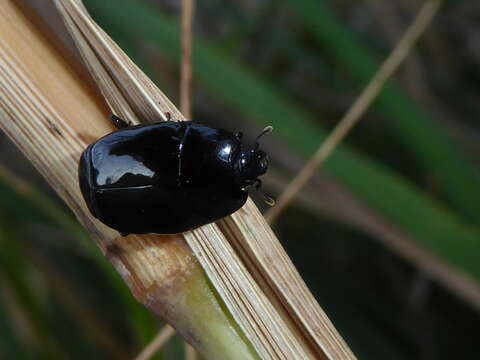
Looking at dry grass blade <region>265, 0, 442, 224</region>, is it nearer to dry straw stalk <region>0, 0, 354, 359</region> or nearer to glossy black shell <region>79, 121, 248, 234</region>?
glossy black shell <region>79, 121, 248, 234</region>

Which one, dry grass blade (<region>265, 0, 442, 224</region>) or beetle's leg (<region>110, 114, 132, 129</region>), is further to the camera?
dry grass blade (<region>265, 0, 442, 224</region>)

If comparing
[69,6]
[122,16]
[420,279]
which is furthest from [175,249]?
[420,279]

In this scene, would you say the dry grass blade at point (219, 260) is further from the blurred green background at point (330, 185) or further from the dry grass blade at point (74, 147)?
the blurred green background at point (330, 185)

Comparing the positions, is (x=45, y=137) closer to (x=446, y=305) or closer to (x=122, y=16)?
(x=122, y=16)

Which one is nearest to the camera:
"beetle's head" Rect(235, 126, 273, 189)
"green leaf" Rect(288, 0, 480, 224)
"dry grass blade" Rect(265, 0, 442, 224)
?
"beetle's head" Rect(235, 126, 273, 189)

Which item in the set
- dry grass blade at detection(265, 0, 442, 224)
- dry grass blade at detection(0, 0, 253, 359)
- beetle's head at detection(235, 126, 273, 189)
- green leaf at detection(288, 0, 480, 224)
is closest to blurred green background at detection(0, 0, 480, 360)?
green leaf at detection(288, 0, 480, 224)

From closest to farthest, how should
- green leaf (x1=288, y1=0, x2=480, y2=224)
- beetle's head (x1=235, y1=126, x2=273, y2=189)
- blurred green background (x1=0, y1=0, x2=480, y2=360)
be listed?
beetle's head (x1=235, y1=126, x2=273, y2=189) → blurred green background (x1=0, y1=0, x2=480, y2=360) → green leaf (x1=288, y1=0, x2=480, y2=224)

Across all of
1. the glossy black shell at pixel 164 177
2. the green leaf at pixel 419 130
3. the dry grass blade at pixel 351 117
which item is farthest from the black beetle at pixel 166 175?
the green leaf at pixel 419 130

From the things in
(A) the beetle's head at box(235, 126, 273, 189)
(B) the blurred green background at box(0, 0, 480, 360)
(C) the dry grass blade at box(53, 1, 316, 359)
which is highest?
(C) the dry grass blade at box(53, 1, 316, 359)

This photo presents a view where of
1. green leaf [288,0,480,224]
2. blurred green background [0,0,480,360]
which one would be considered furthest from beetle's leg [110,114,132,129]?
green leaf [288,0,480,224]

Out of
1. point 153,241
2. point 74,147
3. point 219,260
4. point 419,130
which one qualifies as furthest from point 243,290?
point 419,130

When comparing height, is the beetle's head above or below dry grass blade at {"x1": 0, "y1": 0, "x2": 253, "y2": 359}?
below
